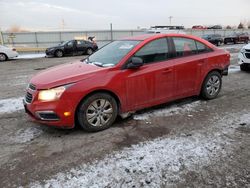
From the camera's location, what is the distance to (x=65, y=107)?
3891 millimetres

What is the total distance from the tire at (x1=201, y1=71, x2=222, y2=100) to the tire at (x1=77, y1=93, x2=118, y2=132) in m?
2.40

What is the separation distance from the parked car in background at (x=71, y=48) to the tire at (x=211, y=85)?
15712 millimetres

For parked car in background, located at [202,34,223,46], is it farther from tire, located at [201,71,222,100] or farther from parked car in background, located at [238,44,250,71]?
tire, located at [201,71,222,100]

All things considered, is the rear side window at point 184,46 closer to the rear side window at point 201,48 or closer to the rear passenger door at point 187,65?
the rear passenger door at point 187,65

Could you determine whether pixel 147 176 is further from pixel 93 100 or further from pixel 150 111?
pixel 150 111

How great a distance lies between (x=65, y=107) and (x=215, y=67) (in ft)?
11.8

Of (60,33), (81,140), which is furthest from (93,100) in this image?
(60,33)

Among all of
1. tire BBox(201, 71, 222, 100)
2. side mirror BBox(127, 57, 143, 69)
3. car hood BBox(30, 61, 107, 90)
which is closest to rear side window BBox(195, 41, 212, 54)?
tire BBox(201, 71, 222, 100)

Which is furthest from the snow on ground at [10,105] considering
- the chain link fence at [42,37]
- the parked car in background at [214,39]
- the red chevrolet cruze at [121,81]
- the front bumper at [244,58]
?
the parked car in background at [214,39]

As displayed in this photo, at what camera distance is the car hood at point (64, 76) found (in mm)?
3918

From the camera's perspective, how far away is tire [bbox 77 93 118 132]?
4047mm

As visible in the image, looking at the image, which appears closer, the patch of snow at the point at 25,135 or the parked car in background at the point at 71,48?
the patch of snow at the point at 25,135

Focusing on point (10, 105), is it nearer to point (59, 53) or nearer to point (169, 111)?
point (169, 111)

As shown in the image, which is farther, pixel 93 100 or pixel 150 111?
pixel 150 111
